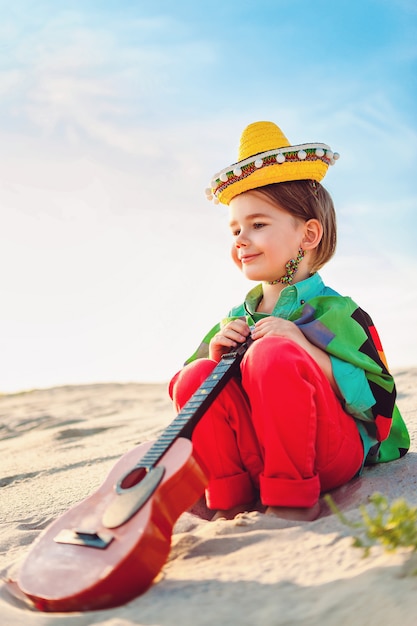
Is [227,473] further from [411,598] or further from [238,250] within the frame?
[411,598]

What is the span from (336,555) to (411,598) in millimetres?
318

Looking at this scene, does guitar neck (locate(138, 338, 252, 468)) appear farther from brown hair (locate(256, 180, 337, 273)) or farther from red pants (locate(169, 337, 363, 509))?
brown hair (locate(256, 180, 337, 273))

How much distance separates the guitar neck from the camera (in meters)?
2.01

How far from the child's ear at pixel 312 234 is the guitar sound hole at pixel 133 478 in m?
1.23

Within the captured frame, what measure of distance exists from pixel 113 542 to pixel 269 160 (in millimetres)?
1658

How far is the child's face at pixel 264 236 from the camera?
8.87ft

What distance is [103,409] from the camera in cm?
771

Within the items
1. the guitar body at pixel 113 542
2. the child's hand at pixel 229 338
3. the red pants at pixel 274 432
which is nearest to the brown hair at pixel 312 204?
the child's hand at pixel 229 338

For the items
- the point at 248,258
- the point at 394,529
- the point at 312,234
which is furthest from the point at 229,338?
the point at 394,529

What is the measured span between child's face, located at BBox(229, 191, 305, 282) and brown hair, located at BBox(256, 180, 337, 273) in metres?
0.03

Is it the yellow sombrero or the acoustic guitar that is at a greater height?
the yellow sombrero

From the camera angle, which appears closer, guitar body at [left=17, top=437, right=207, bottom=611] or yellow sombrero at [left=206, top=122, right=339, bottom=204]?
guitar body at [left=17, top=437, right=207, bottom=611]

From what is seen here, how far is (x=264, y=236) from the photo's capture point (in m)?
2.70

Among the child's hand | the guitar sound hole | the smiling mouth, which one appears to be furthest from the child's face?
the guitar sound hole
